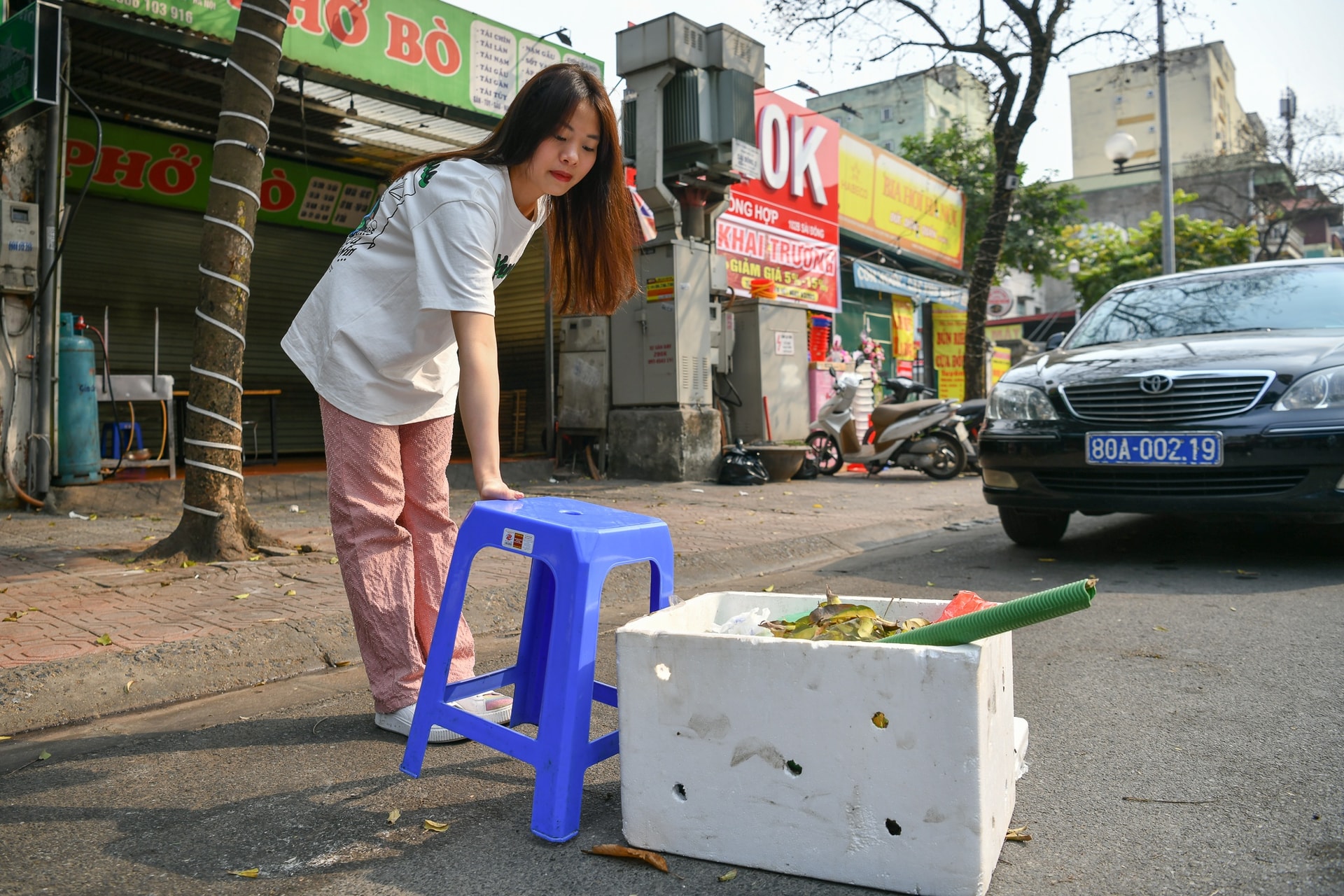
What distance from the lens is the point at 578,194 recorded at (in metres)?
2.62

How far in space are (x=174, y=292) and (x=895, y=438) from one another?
8.55m

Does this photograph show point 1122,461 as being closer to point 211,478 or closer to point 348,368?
point 348,368

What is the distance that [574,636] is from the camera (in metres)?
1.85

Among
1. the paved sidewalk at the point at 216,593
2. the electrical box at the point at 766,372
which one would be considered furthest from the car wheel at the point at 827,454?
the paved sidewalk at the point at 216,593

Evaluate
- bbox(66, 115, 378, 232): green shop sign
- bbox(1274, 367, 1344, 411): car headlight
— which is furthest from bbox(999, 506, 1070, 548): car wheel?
bbox(66, 115, 378, 232): green shop sign

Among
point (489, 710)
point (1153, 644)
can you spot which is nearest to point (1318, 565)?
point (1153, 644)

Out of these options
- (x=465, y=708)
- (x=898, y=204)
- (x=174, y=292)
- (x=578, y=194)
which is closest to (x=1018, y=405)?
(x=578, y=194)

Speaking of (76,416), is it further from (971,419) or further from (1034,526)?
(971,419)

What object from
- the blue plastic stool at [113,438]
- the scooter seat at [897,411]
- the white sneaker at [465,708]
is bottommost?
the white sneaker at [465,708]

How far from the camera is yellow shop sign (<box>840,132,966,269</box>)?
53.8 feet

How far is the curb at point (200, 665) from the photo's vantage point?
2816 millimetres

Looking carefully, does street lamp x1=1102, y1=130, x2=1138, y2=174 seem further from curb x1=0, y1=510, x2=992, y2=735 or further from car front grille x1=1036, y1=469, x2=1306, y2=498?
curb x1=0, y1=510, x2=992, y2=735

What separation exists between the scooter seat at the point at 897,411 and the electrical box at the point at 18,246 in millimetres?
8457

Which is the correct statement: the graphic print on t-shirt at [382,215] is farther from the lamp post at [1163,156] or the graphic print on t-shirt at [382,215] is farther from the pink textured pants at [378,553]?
the lamp post at [1163,156]
